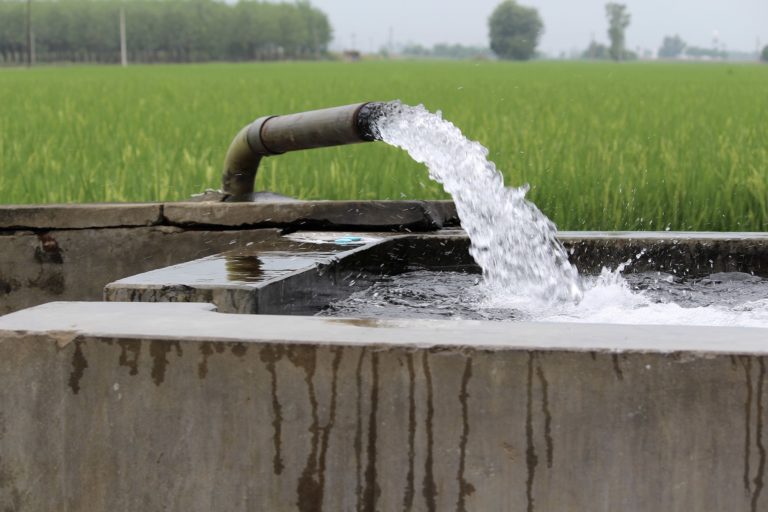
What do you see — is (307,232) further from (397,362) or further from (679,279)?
(397,362)

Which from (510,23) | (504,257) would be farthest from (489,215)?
(510,23)

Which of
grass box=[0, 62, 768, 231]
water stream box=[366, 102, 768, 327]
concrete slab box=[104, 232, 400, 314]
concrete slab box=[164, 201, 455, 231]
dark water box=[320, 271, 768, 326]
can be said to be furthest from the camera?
grass box=[0, 62, 768, 231]

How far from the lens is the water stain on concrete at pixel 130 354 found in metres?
1.73

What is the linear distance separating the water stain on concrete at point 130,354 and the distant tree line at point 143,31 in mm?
107395

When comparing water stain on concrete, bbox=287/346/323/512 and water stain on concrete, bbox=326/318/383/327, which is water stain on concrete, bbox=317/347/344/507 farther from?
water stain on concrete, bbox=326/318/383/327

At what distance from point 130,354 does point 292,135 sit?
168cm

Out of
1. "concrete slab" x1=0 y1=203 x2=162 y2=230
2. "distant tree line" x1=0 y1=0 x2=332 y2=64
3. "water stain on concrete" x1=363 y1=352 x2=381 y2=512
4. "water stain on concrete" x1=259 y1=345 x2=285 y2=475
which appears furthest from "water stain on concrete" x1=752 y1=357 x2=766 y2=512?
"distant tree line" x1=0 y1=0 x2=332 y2=64

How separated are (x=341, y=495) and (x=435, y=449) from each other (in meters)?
0.17

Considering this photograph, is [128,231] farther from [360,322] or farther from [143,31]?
[143,31]

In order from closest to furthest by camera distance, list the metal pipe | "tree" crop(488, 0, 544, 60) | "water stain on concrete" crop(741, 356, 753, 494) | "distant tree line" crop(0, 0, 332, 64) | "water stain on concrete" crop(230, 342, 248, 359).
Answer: "water stain on concrete" crop(741, 356, 753, 494), "water stain on concrete" crop(230, 342, 248, 359), the metal pipe, "distant tree line" crop(0, 0, 332, 64), "tree" crop(488, 0, 544, 60)

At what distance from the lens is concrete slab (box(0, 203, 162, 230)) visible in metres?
3.43

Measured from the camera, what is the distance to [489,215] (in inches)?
129

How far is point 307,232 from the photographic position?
3.41 m

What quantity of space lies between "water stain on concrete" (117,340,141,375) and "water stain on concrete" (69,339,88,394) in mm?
68
